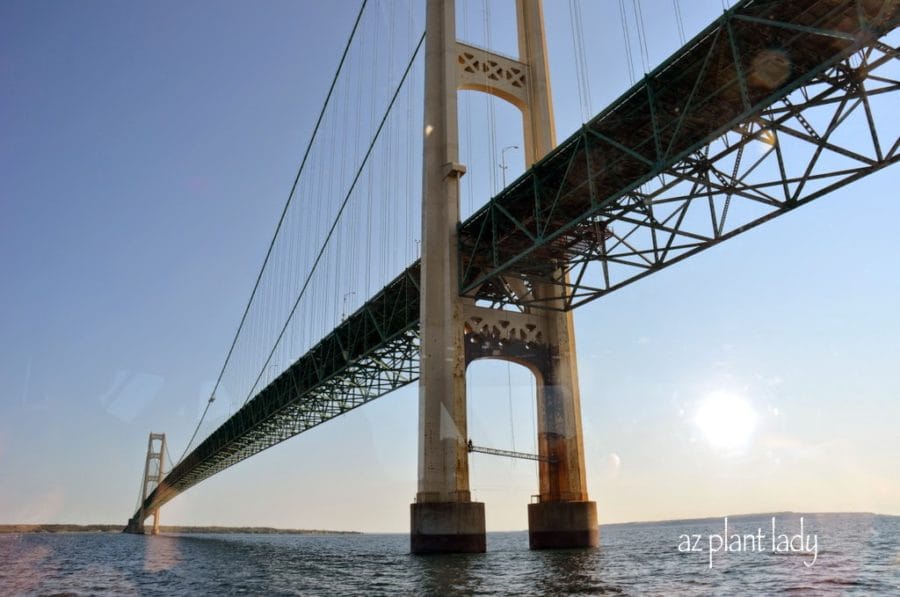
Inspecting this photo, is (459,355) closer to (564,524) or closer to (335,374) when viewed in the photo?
(564,524)

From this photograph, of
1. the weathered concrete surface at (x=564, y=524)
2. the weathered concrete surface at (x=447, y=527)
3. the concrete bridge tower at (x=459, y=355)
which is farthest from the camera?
the weathered concrete surface at (x=564, y=524)

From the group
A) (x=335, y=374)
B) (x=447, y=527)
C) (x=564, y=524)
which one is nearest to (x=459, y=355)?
(x=447, y=527)

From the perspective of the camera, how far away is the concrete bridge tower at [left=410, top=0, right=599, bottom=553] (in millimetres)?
21125

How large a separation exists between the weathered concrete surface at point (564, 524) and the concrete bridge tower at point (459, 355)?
0.11ft

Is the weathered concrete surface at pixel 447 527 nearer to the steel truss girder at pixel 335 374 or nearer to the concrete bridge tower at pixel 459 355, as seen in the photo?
the concrete bridge tower at pixel 459 355

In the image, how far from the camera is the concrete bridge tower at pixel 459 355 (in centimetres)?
2112

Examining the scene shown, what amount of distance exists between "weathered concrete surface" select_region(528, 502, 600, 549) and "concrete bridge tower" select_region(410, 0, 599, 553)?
3cm

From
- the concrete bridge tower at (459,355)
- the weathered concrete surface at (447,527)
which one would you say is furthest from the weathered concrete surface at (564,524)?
the weathered concrete surface at (447,527)

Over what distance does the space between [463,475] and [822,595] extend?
1050cm

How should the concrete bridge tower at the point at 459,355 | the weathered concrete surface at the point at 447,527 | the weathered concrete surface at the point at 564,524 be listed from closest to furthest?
the weathered concrete surface at the point at 447,527, the concrete bridge tower at the point at 459,355, the weathered concrete surface at the point at 564,524

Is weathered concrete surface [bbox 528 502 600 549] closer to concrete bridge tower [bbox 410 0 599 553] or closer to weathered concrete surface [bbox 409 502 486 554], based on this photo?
concrete bridge tower [bbox 410 0 599 553]

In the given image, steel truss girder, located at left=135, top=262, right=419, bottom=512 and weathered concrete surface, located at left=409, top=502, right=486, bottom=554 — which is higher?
steel truss girder, located at left=135, top=262, right=419, bottom=512

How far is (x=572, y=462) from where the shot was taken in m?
23.8

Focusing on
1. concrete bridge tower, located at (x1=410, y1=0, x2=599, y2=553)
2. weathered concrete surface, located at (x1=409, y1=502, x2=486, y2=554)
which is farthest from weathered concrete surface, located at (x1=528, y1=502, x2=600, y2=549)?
weathered concrete surface, located at (x1=409, y1=502, x2=486, y2=554)
